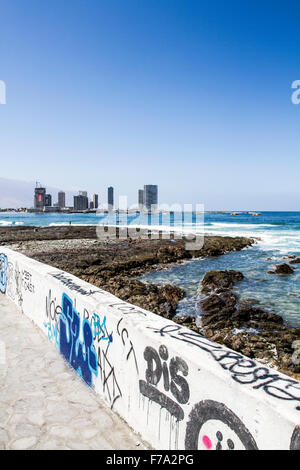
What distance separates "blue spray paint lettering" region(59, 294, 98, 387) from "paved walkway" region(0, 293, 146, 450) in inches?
5.6

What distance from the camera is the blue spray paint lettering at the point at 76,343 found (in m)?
3.83

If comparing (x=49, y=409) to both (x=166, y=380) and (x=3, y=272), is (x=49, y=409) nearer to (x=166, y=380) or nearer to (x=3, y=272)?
(x=166, y=380)

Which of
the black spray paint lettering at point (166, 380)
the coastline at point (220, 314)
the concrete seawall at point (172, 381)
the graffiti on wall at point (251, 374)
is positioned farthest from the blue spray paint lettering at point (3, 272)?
the graffiti on wall at point (251, 374)

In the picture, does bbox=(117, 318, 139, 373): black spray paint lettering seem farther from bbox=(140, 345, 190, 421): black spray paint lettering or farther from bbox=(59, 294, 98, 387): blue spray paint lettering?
bbox=(59, 294, 98, 387): blue spray paint lettering

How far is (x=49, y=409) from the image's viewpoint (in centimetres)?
351

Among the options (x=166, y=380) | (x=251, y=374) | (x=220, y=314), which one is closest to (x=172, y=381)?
(x=166, y=380)

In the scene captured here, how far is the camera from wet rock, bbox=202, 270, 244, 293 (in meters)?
13.5

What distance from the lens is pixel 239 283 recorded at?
47.8ft

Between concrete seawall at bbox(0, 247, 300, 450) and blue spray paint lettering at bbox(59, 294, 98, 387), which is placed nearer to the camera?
concrete seawall at bbox(0, 247, 300, 450)

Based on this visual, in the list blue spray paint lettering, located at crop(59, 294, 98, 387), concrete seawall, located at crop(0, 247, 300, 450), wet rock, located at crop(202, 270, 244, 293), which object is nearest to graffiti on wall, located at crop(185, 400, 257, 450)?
concrete seawall, located at crop(0, 247, 300, 450)

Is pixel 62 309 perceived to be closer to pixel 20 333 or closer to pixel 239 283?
pixel 20 333

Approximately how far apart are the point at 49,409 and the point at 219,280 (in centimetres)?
1164

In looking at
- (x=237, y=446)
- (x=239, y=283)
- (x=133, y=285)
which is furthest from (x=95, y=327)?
(x=239, y=283)
